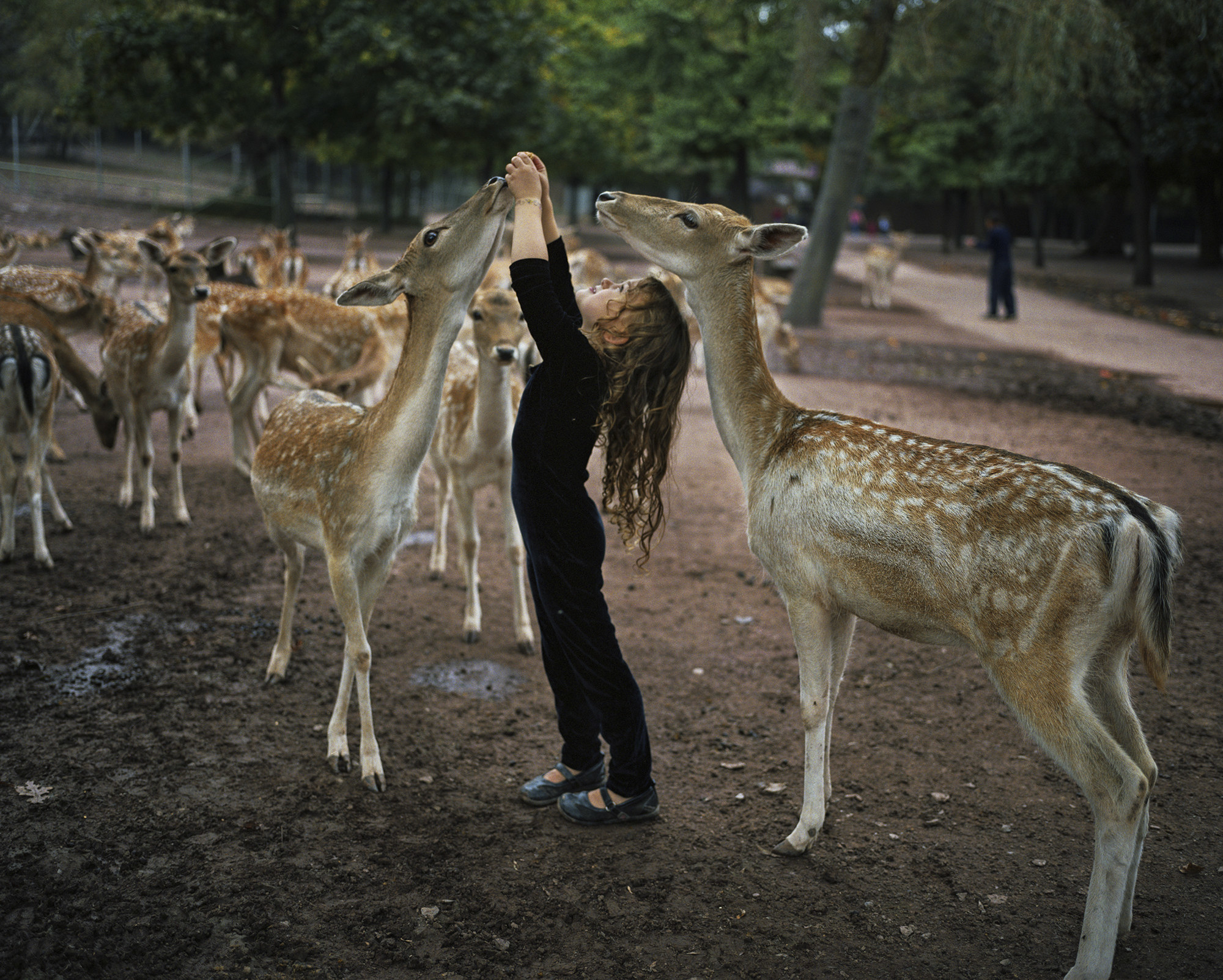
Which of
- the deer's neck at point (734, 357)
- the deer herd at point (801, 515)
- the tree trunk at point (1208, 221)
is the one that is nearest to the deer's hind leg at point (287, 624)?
the deer herd at point (801, 515)

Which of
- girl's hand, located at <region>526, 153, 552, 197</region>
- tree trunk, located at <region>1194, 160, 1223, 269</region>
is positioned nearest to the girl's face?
girl's hand, located at <region>526, 153, 552, 197</region>

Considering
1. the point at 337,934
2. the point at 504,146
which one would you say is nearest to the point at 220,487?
the point at 337,934

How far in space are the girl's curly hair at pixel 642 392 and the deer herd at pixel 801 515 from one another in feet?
0.50

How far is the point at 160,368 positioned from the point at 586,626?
4731 millimetres

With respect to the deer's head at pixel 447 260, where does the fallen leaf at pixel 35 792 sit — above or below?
below

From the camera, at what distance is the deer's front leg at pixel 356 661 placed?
3.97 metres

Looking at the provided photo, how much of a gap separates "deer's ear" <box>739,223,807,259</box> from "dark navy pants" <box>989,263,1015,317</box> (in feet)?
59.1

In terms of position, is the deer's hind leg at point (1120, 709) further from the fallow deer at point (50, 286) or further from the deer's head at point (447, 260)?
the fallow deer at point (50, 286)

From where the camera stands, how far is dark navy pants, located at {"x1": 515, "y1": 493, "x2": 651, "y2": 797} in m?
3.58

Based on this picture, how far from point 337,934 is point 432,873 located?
0.43m

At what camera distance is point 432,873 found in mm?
3449

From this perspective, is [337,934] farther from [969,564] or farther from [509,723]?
[969,564]

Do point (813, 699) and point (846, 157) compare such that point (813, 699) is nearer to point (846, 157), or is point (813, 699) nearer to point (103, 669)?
point (103, 669)

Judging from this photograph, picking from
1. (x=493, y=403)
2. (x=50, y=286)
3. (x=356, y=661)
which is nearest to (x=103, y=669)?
(x=356, y=661)
